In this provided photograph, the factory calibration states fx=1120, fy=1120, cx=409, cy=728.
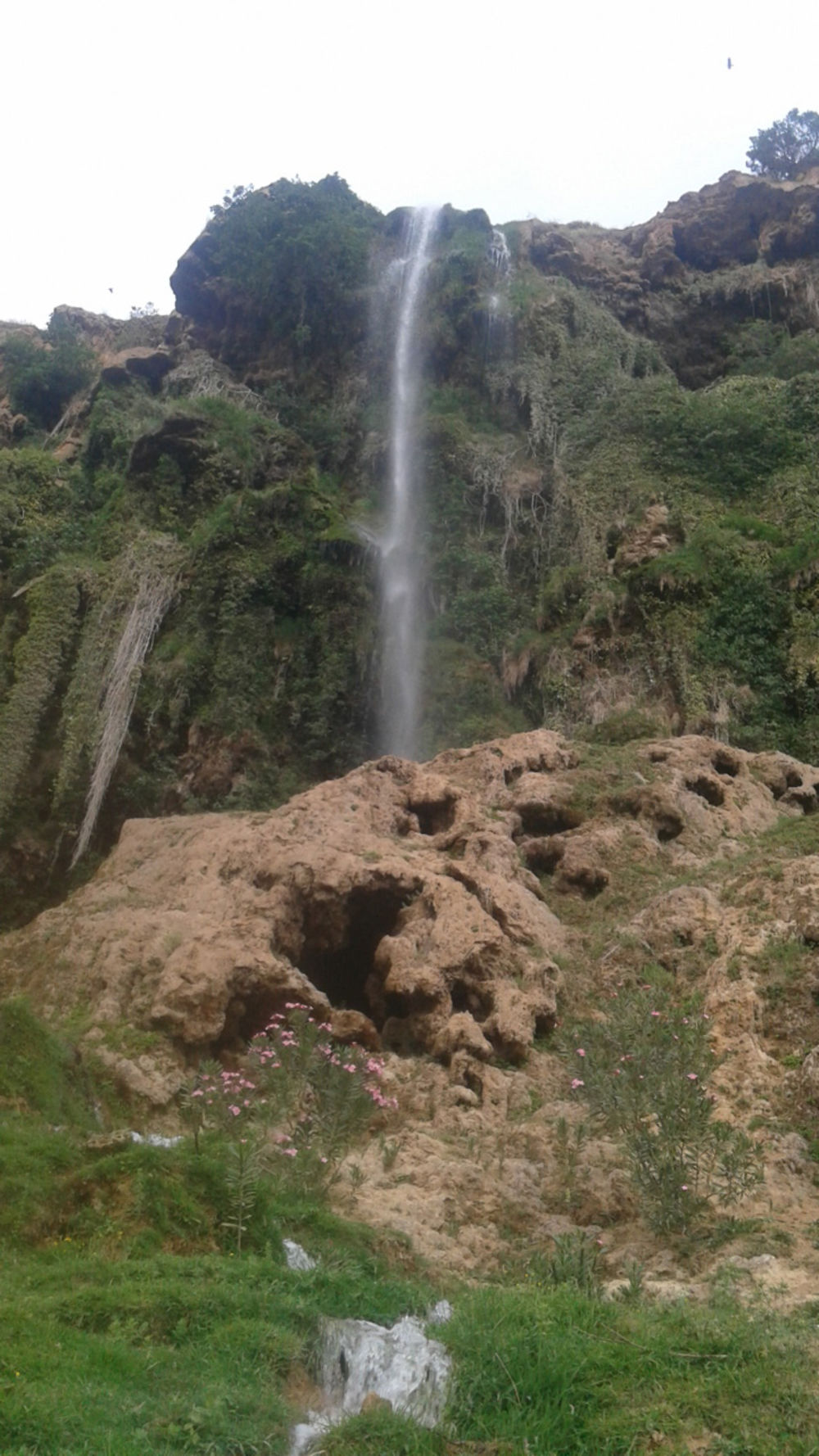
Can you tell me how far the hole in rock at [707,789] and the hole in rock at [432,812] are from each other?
3.22 metres

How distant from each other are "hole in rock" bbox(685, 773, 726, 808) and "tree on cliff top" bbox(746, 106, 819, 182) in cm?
3219

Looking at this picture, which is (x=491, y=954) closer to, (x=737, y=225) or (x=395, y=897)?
(x=395, y=897)

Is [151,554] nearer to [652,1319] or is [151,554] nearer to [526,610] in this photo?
[526,610]

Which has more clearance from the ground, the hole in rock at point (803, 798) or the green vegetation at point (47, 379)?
the green vegetation at point (47, 379)

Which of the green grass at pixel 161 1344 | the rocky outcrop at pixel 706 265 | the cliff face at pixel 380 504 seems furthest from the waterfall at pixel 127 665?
the rocky outcrop at pixel 706 265

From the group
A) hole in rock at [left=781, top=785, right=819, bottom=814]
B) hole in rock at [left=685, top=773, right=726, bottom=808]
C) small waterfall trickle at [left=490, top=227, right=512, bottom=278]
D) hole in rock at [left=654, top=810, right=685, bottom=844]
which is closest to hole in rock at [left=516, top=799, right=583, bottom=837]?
hole in rock at [left=654, top=810, right=685, bottom=844]

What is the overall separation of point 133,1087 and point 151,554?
14.9 m

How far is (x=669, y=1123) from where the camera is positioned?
24.5 ft

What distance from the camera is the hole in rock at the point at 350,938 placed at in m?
12.6

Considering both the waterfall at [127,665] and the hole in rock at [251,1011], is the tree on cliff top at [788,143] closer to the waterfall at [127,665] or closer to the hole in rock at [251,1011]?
the waterfall at [127,665]

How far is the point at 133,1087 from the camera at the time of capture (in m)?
10.4

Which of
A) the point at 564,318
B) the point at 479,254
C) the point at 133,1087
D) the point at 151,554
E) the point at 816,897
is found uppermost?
the point at 479,254

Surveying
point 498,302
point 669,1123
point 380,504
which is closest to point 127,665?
point 380,504

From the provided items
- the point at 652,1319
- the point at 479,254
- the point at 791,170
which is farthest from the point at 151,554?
the point at 791,170
